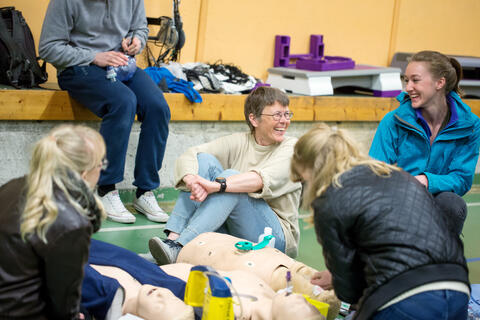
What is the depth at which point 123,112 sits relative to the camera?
3.69m

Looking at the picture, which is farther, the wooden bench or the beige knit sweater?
the wooden bench

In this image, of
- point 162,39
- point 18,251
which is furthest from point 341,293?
point 162,39

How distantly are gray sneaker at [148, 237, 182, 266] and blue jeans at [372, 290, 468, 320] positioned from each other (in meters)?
1.33

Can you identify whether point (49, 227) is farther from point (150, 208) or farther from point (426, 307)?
point (150, 208)

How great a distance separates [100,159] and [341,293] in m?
0.90

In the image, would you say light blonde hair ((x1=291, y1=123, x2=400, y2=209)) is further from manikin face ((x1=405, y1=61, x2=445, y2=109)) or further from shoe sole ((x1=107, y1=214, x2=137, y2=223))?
shoe sole ((x1=107, y1=214, x2=137, y2=223))

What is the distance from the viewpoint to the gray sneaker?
9.95 ft

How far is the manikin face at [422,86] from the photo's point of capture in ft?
10.4

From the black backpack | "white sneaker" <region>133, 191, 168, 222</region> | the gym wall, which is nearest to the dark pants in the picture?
"white sneaker" <region>133, 191, 168, 222</region>

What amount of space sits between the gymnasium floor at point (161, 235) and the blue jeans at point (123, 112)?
270 mm

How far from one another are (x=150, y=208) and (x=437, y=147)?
1.81 meters

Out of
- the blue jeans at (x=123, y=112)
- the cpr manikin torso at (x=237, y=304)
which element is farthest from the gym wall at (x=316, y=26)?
the cpr manikin torso at (x=237, y=304)

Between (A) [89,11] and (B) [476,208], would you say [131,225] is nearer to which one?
(A) [89,11]

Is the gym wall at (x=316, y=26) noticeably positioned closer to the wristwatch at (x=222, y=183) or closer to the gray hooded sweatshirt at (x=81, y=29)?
the gray hooded sweatshirt at (x=81, y=29)
